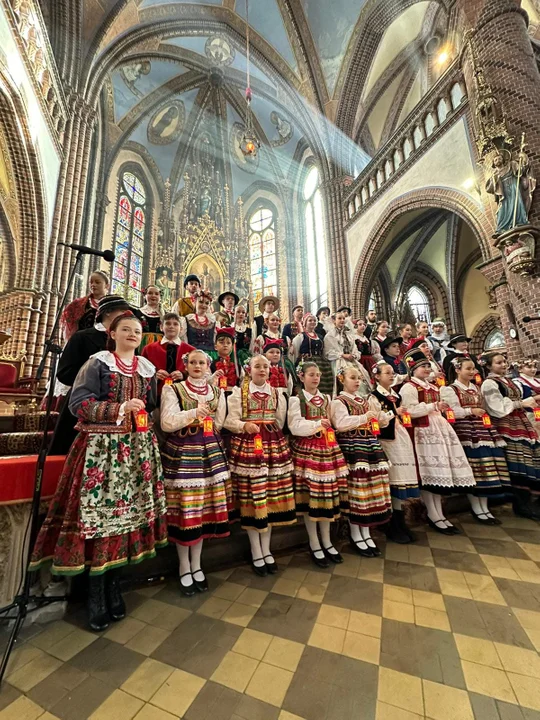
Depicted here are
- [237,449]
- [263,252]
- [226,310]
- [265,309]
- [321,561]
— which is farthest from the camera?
[263,252]

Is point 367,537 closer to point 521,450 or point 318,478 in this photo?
point 318,478

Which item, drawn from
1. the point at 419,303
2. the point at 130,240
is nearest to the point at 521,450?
the point at 419,303

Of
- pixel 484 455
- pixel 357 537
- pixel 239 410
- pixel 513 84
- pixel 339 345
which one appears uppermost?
pixel 513 84

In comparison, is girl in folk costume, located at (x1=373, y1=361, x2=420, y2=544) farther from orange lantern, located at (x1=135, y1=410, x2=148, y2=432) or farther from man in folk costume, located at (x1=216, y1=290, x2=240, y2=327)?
man in folk costume, located at (x1=216, y1=290, x2=240, y2=327)

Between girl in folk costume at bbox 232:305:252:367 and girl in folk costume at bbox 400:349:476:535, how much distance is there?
265 cm

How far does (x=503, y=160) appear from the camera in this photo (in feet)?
21.1

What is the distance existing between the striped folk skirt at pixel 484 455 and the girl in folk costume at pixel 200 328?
362 centimetres

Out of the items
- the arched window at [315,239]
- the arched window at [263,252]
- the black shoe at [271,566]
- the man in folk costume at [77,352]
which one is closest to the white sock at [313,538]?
the black shoe at [271,566]

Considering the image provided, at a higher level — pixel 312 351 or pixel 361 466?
pixel 312 351

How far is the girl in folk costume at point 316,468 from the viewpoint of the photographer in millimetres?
2793

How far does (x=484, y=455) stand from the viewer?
3824mm

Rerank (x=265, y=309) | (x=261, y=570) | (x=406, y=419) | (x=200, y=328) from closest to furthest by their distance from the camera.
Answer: (x=261, y=570), (x=406, y=419), (x=200, y=328), (x=265, y=309)

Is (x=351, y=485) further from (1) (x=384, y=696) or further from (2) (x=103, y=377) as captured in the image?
(2) (x=103, y=377)

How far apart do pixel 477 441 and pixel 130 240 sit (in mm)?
19093
